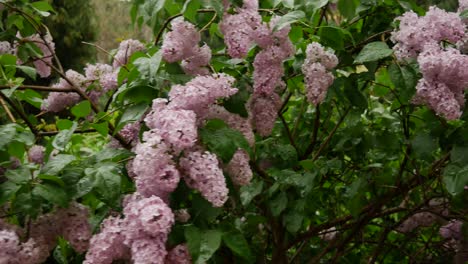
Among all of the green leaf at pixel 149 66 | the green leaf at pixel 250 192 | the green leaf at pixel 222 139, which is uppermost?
the green leaf at pixel 149 66

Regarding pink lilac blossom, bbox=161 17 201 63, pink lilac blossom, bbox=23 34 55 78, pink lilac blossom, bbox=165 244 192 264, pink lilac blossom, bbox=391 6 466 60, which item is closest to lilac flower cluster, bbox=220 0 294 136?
pink lilac blossom, bbox=161 17 201 63

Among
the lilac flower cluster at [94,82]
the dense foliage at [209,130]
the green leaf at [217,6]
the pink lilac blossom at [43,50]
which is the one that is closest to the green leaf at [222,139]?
the dense foliage at [209,130]

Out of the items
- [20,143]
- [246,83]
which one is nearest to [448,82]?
[246,83]

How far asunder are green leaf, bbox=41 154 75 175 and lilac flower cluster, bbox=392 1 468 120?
0.97 meters

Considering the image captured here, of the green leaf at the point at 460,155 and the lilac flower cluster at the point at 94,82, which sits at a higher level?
the green leaf at the point at 460,155

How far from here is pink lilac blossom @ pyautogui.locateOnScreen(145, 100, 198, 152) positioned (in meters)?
1.41

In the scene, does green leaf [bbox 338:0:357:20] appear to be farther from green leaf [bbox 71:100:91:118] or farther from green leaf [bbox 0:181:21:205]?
green leaf [bbox 0:181:21:205]

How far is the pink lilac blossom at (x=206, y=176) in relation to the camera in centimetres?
143

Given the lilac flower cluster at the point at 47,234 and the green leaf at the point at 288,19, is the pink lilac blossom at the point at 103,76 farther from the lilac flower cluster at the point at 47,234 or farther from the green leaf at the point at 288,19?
the green leaf at the point at 288,19

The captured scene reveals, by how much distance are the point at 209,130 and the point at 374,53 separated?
55 centimetres

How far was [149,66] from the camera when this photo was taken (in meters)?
1.69

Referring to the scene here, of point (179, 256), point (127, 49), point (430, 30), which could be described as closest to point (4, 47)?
point (127, 49)

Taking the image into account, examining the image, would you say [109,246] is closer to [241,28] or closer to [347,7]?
[241,28]

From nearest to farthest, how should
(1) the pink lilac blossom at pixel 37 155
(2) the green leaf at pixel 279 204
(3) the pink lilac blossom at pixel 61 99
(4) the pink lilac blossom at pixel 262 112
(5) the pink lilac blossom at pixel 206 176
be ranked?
(5) the pink lilac blossom at pixel 206 176 → (4) the pink lilac blossom at pixel 262 112 → (2) the green leaf at pixel 279 204 → (1) the pink lilac blossom at pixel 37 155 → (3) the pink lilac blossom at pixel 61 99
